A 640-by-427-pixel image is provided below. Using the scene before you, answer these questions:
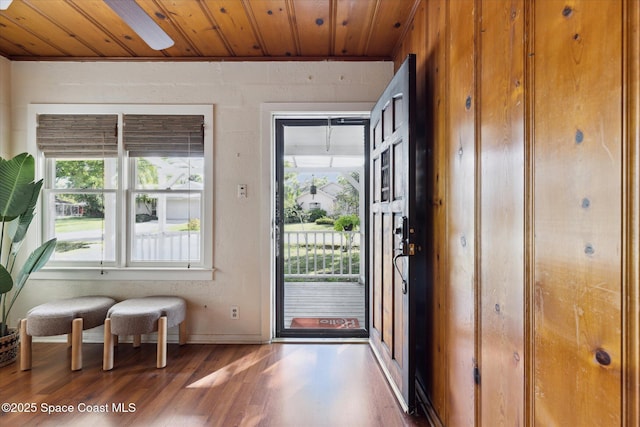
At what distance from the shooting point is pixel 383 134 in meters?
2.25

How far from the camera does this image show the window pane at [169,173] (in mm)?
2797

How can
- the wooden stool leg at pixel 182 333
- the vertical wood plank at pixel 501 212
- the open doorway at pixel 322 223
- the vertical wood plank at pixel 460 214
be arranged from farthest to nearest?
the open doorway at pixel 322 223
the wooden stool leg at pixel 182 333
the vertical wood plank at pixel 460 214
the vertical wood plank at pixel 501 212

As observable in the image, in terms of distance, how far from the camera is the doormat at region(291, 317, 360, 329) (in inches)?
121

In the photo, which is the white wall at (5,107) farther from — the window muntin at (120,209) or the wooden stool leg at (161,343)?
the wooden stool leg at (161,343)

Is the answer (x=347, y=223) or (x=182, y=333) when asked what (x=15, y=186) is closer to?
(x=182, y=333)

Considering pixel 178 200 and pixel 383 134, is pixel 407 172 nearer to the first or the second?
pixel 383 134

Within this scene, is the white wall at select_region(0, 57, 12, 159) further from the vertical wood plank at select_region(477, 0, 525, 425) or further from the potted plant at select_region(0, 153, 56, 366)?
the vertical wood plank at select_region(477, 0, 525, 425)

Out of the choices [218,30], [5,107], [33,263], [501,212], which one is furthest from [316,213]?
[5,107]

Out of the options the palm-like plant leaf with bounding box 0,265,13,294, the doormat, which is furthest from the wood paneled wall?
the palm-like plant leaf with bounding box 0,265,13,294

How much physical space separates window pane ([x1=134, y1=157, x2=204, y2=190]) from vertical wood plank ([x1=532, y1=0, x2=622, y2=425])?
102 inches

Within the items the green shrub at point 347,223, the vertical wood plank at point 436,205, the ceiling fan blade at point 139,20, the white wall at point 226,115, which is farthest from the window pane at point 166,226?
the vertical wood plank at point 436,205

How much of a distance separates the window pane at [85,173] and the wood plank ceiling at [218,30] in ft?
3.06

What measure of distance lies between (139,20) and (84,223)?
2.16m

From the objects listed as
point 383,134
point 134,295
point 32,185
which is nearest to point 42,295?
point 134,295
